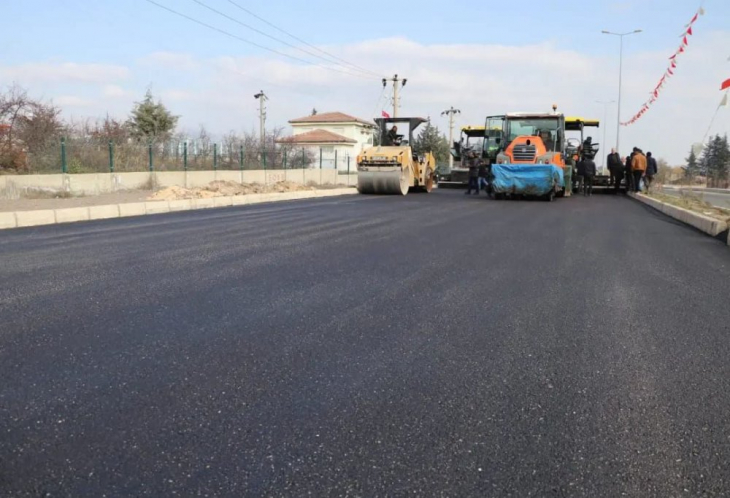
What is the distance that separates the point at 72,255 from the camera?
303 inches

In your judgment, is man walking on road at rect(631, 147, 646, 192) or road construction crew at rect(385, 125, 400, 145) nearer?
man walking on road at rect(631, 147, 646, 192)

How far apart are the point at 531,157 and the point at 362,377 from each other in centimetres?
1629

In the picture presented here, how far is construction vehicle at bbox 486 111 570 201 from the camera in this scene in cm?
1811

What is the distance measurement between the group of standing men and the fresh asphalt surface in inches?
620

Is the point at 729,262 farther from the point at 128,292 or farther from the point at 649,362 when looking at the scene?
the point at 128,292

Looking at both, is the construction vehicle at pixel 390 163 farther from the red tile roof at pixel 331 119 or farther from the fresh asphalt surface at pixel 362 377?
the red tile roof at pixel 331 119

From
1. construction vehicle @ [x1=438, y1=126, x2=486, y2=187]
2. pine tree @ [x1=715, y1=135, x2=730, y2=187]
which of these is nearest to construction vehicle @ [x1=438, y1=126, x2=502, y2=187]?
construction vehicle @ [x1=438, y1=126, x2=486, y2=187]

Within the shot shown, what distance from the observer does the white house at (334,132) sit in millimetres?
57188

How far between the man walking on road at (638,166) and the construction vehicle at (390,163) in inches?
296

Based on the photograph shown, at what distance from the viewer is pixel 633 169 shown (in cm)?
2230

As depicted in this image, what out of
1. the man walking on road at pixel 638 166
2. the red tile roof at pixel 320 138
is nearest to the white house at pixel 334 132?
the red tile roof at pixel 320 138

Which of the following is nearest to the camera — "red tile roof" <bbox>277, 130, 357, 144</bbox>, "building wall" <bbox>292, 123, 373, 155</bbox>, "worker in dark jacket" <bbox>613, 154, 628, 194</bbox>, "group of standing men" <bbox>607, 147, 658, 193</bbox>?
"group of standing men" <bbox>607, 147, 658, 193</bbox>

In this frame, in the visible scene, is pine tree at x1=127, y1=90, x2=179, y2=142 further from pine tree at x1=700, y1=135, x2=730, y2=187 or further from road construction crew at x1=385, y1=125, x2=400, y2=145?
pine tree at x1=700, y1=135, x2=730, y2=187

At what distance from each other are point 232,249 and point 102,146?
1409cm
